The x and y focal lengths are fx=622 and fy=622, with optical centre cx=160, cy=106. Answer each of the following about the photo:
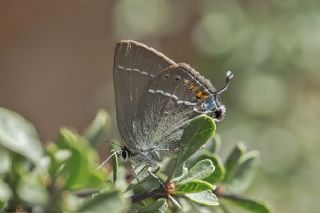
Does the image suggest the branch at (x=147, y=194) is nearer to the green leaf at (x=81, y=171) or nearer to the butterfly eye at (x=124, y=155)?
the green leaf at (x=81, y=171)

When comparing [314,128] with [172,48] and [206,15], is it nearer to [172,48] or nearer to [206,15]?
[206,15]

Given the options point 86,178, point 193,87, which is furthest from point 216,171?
point 193,87

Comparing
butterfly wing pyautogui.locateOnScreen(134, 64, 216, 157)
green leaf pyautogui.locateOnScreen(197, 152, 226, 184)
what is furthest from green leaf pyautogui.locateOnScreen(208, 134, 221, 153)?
butterfly wing pyautogui.locateOnScreen(134, 64, 216, 157)

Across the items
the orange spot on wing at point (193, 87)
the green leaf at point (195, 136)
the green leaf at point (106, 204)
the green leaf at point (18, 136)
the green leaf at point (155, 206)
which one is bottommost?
the green leaf at point (106, 204)

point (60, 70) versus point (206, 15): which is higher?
point (60, 70)

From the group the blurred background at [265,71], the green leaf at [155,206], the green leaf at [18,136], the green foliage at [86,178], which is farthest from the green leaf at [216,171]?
the blurred background at [265,71]

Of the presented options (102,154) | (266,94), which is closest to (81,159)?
(266,94)

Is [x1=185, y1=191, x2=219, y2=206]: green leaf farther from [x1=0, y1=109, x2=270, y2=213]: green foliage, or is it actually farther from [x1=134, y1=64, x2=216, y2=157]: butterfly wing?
[x1=134, y1=64, x2=216, y2=157]: butterfly wing
